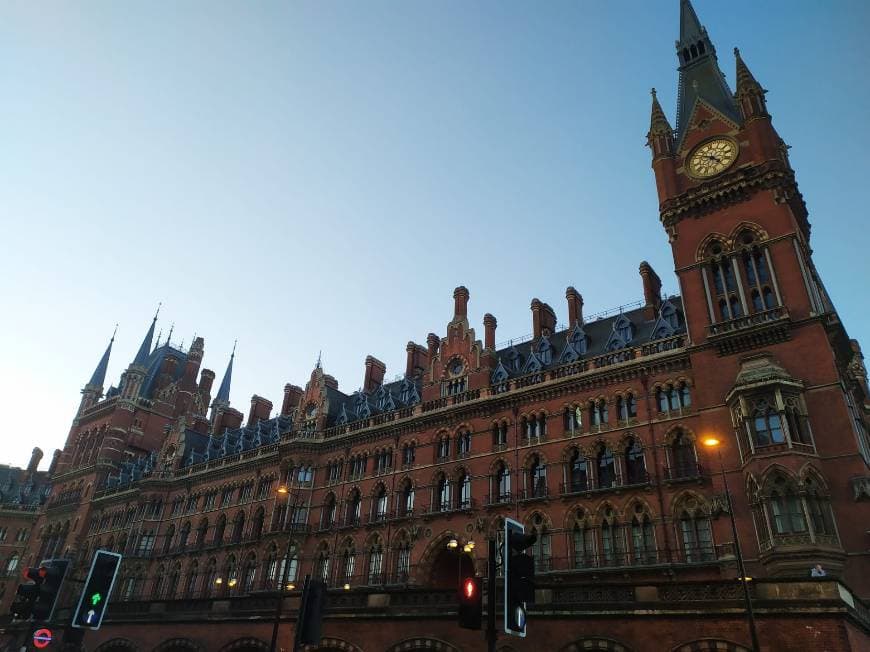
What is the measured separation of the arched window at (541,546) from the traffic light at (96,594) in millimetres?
24812

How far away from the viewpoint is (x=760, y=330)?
1294 inches

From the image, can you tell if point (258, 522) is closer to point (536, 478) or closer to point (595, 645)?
point (536, 478)

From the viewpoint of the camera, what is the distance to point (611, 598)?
24.8m

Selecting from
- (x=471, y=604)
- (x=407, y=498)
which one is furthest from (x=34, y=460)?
(x=471, y=604)

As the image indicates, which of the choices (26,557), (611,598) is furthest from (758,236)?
(26,557)

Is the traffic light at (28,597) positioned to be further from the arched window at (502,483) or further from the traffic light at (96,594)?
the arched window at (502,483)

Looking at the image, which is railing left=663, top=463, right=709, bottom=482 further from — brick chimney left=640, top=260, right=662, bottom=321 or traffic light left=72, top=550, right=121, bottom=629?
traffic light left=72, top=550, right=121, bottom=629

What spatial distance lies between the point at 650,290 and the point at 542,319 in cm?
915

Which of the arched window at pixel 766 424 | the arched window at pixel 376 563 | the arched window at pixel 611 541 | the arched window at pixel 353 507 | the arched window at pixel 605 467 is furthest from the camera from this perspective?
A: the arched window at pixel 353 507

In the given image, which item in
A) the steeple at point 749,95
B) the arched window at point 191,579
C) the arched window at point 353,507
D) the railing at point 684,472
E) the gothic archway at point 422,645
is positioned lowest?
the gothic archway at point 422,645

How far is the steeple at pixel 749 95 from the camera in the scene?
3878cm

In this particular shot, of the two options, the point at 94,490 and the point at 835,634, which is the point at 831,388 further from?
the point at 94,490

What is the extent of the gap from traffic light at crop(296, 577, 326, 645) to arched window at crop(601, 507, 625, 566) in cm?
2430

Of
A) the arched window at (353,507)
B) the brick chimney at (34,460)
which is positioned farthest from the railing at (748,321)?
the brick chimney at (34,460)
